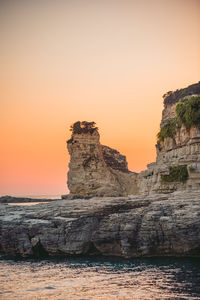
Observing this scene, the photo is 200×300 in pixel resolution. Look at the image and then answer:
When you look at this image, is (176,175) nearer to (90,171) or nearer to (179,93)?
(179,93)

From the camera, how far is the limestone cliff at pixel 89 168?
6819 cm

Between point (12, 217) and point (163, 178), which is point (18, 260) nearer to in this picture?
point (12, 217)

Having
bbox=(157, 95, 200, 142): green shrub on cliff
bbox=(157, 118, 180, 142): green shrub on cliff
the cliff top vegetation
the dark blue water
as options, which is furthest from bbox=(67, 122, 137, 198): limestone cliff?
the dark blue water

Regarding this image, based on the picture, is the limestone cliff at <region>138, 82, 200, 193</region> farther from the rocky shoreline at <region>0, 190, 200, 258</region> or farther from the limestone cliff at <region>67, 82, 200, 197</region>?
the rocky shoreline at <region>0, 190, 200, 258</region>

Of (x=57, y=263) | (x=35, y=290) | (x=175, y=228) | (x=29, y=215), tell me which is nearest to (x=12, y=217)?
(x=29, y=215)

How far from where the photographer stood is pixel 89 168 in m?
69.8

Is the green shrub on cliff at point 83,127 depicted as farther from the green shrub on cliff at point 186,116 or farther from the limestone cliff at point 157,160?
the green shrub on cliff at point 186,116

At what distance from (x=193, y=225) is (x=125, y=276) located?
4.95 meters

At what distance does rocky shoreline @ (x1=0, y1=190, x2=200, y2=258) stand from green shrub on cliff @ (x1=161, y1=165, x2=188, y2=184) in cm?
402

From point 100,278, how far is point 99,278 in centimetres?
5

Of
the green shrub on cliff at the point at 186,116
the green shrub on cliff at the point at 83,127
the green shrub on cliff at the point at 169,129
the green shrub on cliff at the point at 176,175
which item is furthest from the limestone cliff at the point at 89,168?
the green shrub on cliff at the point at 176,175

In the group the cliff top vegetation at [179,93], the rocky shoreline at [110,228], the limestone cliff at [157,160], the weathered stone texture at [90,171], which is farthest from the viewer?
the weathered stone texture at [90,171]

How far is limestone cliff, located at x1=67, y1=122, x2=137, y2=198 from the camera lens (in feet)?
224

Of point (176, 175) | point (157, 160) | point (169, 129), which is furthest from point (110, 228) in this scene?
point (157, 160)
